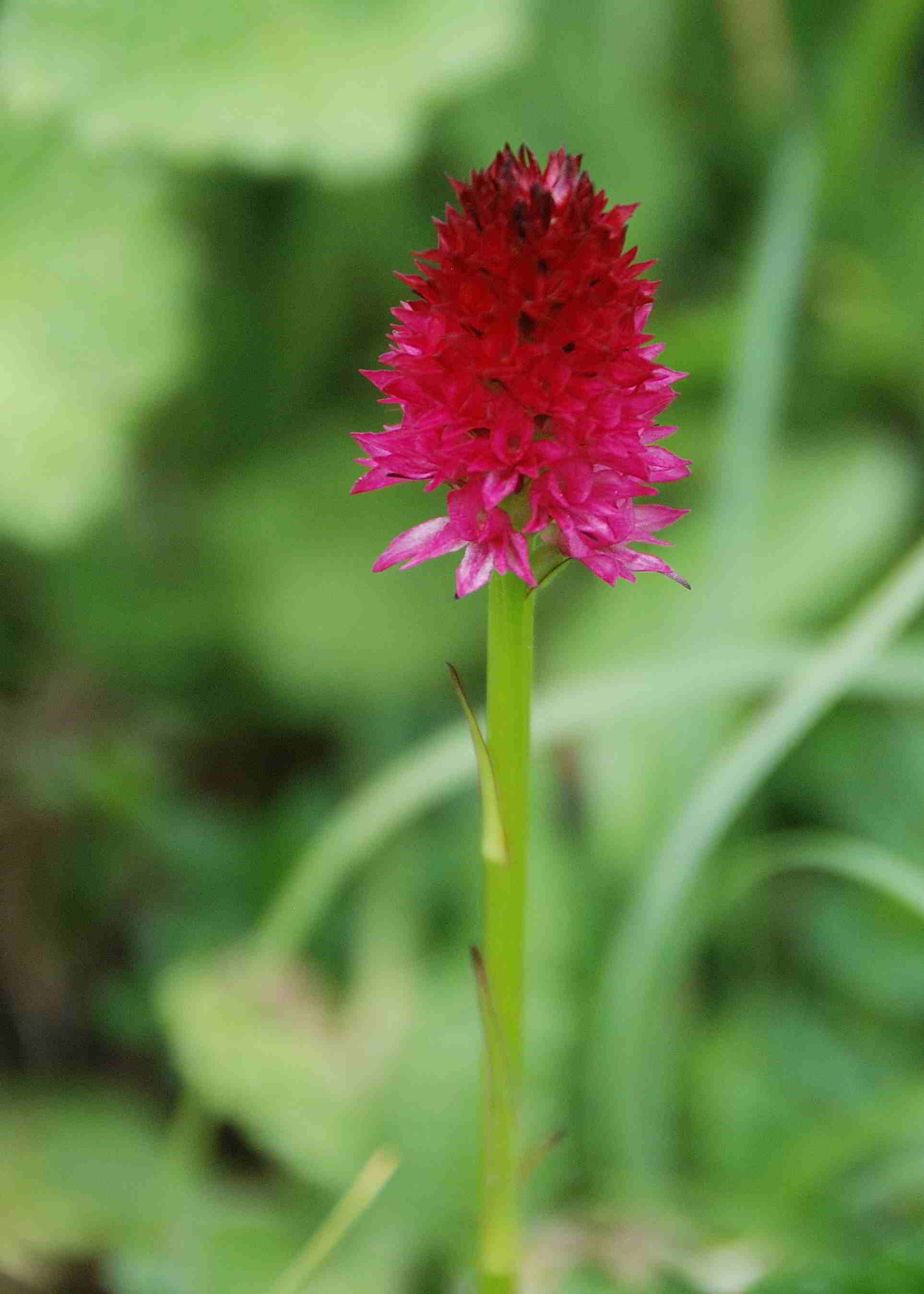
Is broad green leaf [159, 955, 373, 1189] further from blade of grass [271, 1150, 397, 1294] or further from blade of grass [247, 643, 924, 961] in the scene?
blade of grass [271, 1150, 397, 1294]

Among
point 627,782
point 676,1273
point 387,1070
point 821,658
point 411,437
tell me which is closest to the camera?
point 411,437

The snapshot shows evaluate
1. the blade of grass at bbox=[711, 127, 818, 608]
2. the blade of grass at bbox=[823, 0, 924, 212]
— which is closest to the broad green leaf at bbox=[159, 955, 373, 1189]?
the blade of grass at bbox=[711, 127, 818, 608]

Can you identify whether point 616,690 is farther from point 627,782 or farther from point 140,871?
point 140,871

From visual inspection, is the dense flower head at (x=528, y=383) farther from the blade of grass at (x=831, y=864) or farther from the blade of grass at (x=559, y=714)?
the blade of grass at (x=559, y=714)

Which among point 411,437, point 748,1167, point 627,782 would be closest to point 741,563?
point 627,782

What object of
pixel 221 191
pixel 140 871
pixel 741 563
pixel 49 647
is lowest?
pixel 140 871

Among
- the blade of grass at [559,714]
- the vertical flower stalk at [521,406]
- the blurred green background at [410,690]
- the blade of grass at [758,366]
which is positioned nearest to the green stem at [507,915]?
the vertical flower stalk at [521,406]
